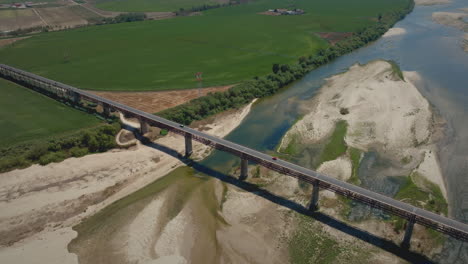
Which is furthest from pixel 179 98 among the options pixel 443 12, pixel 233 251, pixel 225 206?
pixel 443 12

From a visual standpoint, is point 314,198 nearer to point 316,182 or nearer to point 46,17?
point 316,182

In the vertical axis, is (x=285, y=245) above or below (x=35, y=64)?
below

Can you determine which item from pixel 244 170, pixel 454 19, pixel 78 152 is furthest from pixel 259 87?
pixel 454 19

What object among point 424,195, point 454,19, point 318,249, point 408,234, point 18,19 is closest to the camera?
point 408,234

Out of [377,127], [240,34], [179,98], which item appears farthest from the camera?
[240,34]

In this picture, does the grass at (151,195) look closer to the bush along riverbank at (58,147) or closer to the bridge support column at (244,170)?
the bridge support column at (244,170)

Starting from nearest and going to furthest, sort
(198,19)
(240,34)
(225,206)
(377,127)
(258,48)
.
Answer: (225,206) → (377,127) → (258,48) → (240,34) → (198,19)

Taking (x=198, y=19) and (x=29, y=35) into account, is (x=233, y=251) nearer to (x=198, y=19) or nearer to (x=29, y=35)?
(x=29, y=35)
